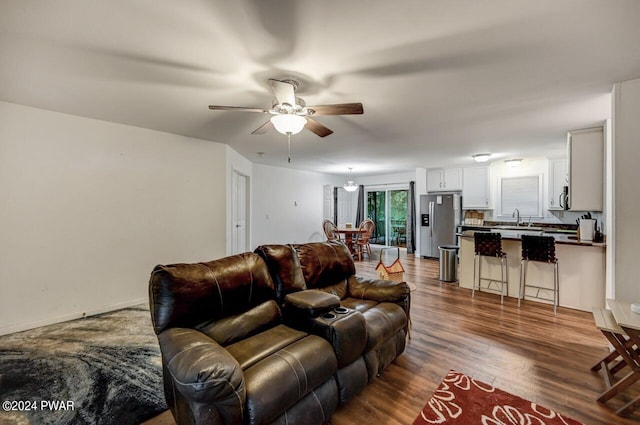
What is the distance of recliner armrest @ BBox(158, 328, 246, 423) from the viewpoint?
3.75 ft

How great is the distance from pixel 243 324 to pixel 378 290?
50.6 inches

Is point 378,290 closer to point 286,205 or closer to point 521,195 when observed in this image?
point 286,205

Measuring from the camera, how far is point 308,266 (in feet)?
8.14

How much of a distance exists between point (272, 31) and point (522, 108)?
2736 mm

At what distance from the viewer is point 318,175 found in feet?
26.7

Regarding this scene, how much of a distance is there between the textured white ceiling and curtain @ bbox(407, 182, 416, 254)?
4.22 metres

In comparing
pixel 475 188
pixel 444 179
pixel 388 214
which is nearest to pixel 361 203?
pixel 388 214

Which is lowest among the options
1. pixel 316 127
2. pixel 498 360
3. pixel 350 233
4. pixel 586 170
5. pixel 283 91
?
pixel 498 360

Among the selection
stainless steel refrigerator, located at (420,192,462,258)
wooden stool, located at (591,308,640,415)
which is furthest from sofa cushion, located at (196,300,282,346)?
stainless steel refrigerator, located at (420,192,462,258)

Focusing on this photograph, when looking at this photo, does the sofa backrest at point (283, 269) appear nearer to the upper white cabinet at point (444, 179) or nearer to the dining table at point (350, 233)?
the dining table at point (350, 233)

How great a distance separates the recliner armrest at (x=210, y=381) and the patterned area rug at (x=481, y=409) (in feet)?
3.83

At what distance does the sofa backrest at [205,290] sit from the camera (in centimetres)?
160

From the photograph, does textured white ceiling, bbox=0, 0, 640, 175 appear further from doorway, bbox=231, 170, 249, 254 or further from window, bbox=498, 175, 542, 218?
window, bbox=498, 175, 542, 218

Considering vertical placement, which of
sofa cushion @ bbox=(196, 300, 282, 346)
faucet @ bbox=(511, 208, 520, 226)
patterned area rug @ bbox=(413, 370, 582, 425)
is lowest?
patterned area rug @ bbox=(413, 370, 582, 425)
